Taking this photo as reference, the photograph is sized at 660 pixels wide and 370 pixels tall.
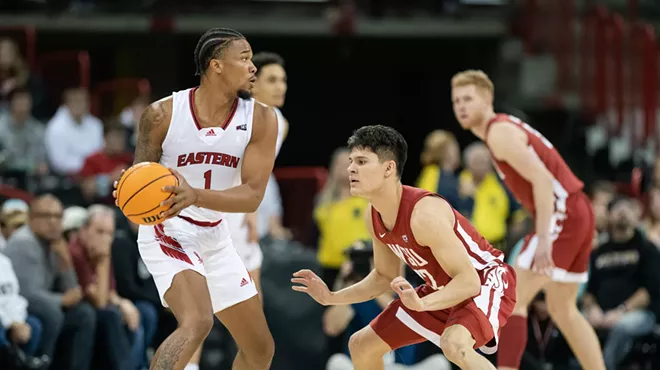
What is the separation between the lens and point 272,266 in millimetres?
9320

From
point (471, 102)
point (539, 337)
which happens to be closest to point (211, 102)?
point (471, 102)

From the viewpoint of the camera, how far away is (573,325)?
7.00 meters

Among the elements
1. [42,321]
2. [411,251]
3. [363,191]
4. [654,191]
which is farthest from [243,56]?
[654,191]

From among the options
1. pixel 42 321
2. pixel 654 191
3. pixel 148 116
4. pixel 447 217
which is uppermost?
pixel 148 116

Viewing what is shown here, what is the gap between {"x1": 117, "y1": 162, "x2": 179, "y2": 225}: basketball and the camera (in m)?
5.10

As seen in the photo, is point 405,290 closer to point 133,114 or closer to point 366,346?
point 366,346

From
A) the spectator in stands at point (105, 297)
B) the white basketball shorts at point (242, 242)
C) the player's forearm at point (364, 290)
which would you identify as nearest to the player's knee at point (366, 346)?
the player's forearm at point (364, 290)

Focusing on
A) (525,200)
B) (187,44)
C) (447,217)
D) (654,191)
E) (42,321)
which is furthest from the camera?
(187,44)

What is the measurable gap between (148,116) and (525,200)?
2726 mm

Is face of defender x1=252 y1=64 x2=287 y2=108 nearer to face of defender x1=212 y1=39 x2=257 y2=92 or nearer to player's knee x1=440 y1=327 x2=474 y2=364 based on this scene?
face of defender x1=212 y1=39 x2=257 y2=92

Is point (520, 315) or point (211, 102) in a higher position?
point (211, 102)

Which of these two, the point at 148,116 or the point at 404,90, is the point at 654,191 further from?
the point at 404,90

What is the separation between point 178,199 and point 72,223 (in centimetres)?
373

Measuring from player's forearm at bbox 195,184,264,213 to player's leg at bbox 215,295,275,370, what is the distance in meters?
0.53
